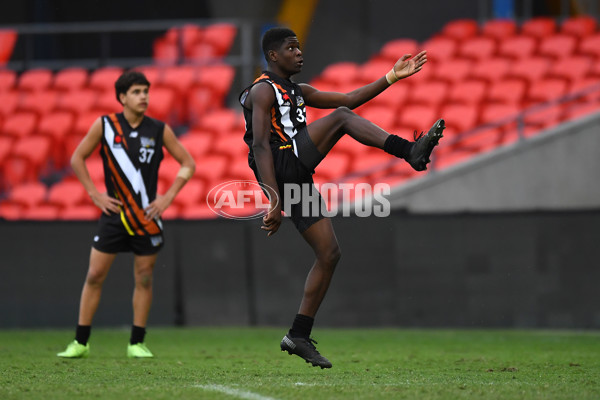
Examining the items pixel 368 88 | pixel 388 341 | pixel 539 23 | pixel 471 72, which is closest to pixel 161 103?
pixel 471 72

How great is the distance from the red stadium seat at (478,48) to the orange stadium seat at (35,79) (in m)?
6.45

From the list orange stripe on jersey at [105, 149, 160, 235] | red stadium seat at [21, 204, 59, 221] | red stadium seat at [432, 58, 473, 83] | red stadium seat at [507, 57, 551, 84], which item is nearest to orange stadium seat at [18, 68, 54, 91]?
red stadium seat at [21, 204, 59, 221]

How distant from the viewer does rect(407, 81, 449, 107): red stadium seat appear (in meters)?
14.7

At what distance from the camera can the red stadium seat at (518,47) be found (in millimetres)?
15406

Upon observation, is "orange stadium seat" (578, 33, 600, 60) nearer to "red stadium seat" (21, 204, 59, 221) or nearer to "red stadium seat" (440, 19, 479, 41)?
"red stadium seat" (440, 19, 479, 41)

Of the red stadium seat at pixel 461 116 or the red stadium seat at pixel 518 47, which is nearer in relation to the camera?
the red stadium seat at pixel 461 116

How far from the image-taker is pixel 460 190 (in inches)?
494

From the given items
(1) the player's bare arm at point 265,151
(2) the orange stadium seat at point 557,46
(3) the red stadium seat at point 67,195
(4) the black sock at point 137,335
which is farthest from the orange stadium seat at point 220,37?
(1) the player's bare arm at point 265,151

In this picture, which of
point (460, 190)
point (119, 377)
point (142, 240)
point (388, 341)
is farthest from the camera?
point (460, 190)

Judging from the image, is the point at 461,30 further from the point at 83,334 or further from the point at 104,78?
the point at 83,334

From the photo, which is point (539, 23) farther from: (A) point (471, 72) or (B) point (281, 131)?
(B) point (281, 131)

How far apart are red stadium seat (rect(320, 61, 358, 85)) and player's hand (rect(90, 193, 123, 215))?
8885mm

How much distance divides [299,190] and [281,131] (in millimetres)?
350

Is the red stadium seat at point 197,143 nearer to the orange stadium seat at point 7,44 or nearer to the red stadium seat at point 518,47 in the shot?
the orange stadium seat at point 7,44
